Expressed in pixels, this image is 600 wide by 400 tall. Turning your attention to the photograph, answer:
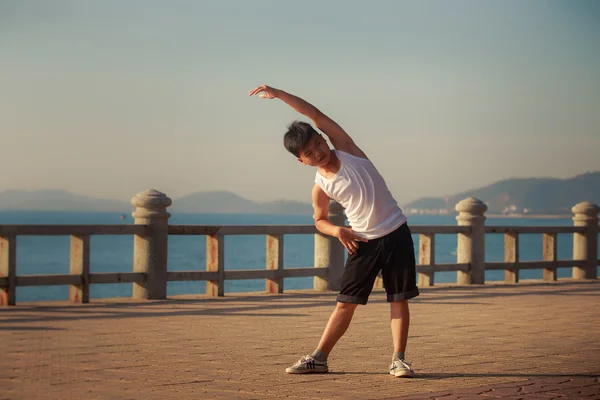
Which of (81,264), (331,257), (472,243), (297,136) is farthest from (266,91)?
(472,243)

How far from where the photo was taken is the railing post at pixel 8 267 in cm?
1255

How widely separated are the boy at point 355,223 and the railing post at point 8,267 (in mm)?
6441

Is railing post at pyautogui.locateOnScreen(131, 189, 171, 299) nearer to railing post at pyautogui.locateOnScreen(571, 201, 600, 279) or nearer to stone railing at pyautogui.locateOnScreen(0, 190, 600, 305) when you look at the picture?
stone railing at pyautogui.locateOnScreen(0, 190, 600, 305)

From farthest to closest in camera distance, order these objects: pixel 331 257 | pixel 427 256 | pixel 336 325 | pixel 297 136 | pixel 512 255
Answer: pixel 512 255, pixel 427 256, pixel 331 257, pixel 336 325, pixel 297 136

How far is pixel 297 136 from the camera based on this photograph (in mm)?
6754

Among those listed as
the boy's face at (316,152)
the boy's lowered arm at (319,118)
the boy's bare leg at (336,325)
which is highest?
the boy's lowered arm at (319,118)

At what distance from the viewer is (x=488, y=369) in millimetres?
7438

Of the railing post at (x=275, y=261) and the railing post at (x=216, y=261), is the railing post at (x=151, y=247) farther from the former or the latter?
the railing post at (x=275, y=261)

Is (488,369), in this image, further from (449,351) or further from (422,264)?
Answer: (422,264)

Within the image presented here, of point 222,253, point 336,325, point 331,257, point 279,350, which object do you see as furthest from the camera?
point 331,257

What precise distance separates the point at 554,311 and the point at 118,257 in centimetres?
10367

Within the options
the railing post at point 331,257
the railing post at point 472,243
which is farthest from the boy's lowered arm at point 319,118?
the railing post at point 472,243

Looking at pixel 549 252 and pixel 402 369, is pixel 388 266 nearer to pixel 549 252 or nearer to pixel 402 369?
pixel 402 369

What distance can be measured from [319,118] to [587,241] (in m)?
13.4
